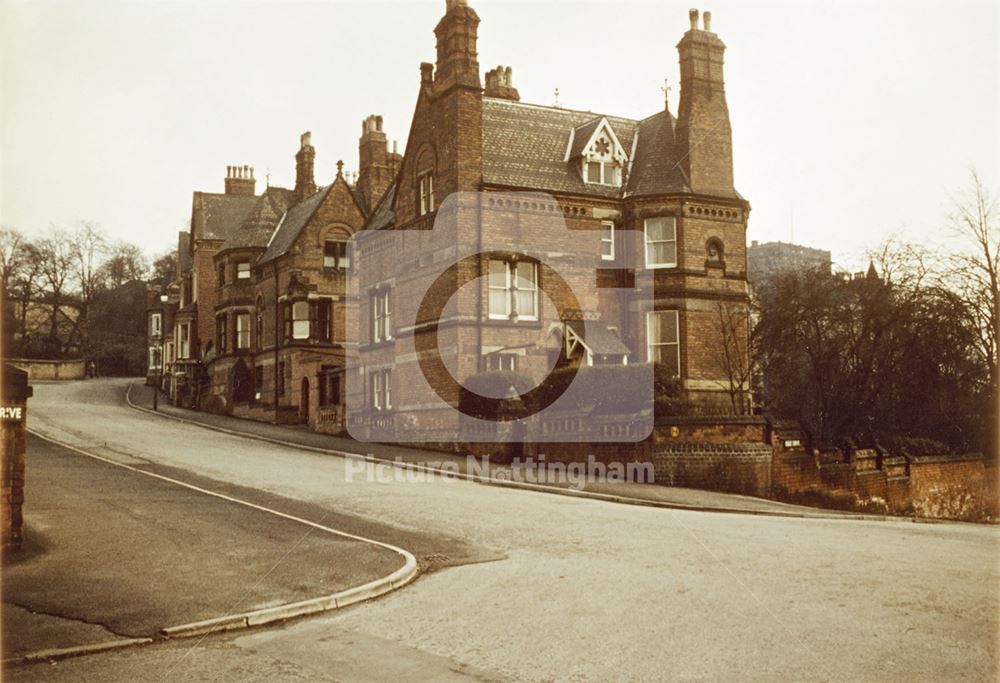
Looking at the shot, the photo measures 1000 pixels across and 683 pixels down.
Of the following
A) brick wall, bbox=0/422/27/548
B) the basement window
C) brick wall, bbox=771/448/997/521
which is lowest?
brick wall, bbox=771/448/997/521

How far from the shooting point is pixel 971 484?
30625 millimetres

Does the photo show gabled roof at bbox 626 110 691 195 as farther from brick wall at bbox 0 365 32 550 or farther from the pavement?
brick wall at bbox 0 365 32 550

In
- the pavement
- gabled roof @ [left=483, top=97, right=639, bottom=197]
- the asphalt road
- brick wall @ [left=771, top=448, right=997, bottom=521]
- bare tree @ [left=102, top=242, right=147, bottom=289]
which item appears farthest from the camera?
bare tree @ [left=102, top=242, right=147, bottom=289]

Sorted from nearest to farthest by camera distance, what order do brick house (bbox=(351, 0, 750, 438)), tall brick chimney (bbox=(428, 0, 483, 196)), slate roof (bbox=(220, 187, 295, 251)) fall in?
1. brick house (bbox=(351, 0, 750, 438))
2. tall brick chimney (bbox=(428, 0, 483, 196))
3. slate roof (bbox=(220, 187, 295, 251))

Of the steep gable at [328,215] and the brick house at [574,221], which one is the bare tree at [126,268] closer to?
the steep gable at [328,215]

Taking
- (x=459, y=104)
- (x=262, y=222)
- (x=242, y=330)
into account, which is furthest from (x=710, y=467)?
(x=262, y=222)

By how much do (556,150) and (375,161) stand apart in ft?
60.2

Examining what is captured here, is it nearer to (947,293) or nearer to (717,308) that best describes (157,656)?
(717,308)

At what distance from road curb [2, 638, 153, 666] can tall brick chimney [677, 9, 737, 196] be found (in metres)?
27.7

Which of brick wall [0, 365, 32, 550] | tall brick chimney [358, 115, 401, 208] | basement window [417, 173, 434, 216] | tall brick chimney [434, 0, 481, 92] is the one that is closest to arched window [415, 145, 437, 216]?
basement window [417, 173, 434, 216]

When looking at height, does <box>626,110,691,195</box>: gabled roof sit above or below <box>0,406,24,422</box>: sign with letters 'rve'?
above

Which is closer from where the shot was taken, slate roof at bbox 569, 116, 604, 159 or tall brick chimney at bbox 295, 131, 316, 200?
slate roof at bbox 569, 116, 604, 159

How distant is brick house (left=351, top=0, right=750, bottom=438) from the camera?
32.0 meters

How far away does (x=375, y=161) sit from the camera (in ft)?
168
